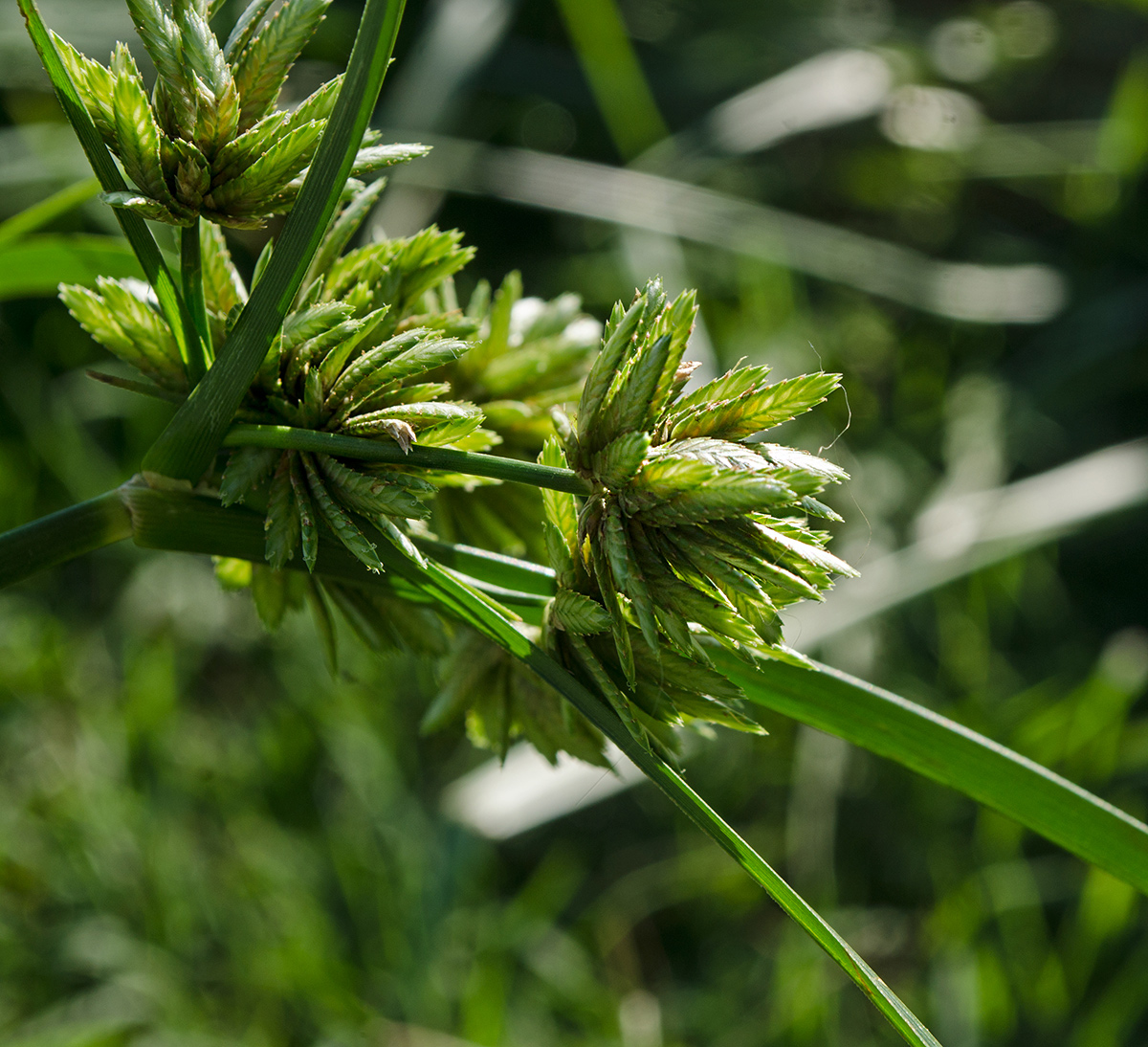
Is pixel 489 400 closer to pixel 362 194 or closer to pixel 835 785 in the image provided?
pixel 362 194

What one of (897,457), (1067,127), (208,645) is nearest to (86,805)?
(208,645)

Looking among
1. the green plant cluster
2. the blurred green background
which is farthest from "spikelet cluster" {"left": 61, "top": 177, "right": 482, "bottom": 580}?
the blurred green background

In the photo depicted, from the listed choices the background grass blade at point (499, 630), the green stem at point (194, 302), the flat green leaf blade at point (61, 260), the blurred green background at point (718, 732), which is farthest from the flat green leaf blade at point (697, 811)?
the blurred green background at point (718, 732)

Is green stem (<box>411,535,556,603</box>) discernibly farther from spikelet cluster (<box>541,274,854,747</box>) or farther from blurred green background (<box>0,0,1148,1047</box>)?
blurred green background (<box>0,0,1148,1047</box>)

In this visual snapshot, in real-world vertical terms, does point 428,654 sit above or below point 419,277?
below

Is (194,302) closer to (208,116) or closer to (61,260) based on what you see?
(208,116)

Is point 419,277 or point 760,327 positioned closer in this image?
point 419,277
